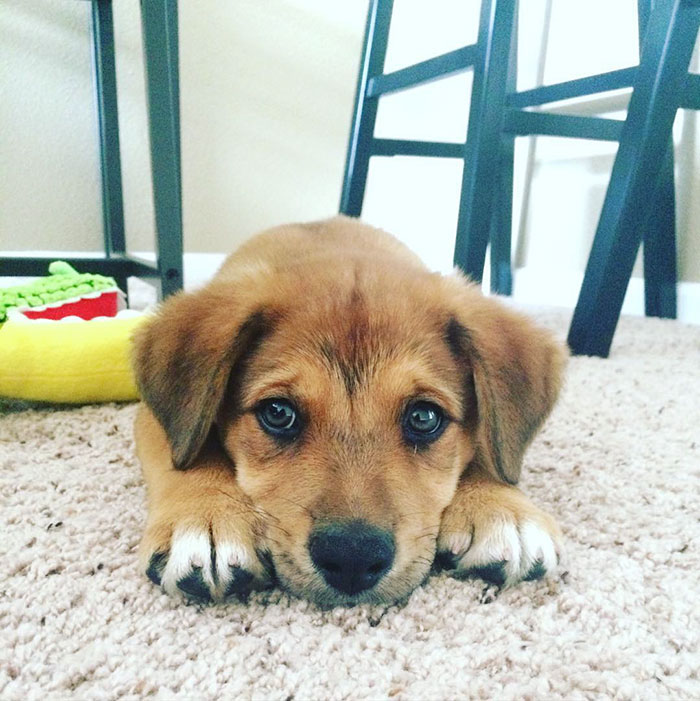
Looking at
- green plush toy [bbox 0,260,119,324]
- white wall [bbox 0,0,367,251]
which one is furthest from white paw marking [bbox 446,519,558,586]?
white wall [bbox 0,0,367,251]

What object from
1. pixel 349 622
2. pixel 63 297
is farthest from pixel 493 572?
pixel 63 297

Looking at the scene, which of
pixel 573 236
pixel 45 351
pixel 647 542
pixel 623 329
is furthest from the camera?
pixel 573 236

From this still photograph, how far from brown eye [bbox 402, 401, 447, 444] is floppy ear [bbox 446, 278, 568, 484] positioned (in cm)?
10

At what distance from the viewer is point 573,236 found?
5.43 metres

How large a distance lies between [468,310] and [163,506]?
81cm

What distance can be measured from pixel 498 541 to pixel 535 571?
9 centimetres

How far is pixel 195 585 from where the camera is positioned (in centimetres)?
116

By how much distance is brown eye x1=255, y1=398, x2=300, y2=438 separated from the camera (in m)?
1.38

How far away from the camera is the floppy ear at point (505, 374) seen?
57.0 inches

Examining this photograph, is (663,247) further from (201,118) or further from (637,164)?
(201,118)

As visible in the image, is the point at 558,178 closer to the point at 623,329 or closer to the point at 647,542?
the point at 623,329

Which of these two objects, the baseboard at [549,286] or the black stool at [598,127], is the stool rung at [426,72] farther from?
the baseboard at [549,286]

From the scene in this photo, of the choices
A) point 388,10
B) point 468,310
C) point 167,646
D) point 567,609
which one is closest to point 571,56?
point 388,10

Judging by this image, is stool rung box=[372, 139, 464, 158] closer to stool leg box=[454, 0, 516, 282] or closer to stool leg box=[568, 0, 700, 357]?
stool leg box=[454, 0, 516, 282]
